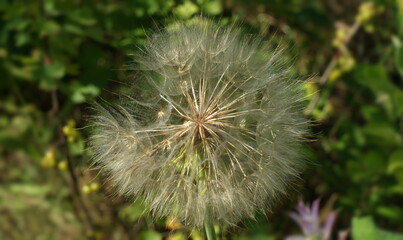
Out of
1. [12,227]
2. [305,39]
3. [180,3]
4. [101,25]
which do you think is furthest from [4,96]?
[180,3]

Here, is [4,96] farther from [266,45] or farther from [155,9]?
[266,45]

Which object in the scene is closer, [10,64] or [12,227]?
[10,64]

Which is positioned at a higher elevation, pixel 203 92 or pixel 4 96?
pixel 4 96

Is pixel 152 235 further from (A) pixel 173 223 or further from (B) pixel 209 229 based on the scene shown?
(B) pixel 209 229

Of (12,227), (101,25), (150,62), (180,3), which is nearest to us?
(150,62)

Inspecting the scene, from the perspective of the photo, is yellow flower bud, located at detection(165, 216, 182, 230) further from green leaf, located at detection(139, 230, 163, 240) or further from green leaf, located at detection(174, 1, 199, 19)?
green leaf, located at detection(174, 1, 199, 19)

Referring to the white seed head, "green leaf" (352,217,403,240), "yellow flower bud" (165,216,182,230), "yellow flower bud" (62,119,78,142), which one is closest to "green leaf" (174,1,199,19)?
the white seed head
